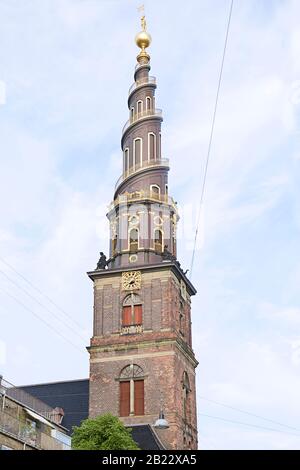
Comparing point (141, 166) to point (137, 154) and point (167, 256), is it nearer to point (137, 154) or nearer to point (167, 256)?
point (137, 154)

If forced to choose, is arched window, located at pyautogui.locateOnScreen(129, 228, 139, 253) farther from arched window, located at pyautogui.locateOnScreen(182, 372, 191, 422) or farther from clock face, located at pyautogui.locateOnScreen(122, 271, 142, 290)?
arched window, located at pyautogui.locateOnScreen(182, 372, 191, 422)

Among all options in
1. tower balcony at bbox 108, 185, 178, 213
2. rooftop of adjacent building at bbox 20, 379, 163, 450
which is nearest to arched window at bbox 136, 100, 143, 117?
tower balcony at bbox 108, 185, 178, 213

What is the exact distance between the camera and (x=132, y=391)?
60.8 meters

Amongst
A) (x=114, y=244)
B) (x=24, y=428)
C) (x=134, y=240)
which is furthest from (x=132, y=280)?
(x=24, y=428)

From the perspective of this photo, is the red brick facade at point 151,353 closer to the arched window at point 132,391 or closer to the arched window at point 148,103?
the arched window at point 132,391

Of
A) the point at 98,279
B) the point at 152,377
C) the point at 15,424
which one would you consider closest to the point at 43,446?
the point at 15,424


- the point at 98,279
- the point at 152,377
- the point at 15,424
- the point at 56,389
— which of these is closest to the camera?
the point at 15,424

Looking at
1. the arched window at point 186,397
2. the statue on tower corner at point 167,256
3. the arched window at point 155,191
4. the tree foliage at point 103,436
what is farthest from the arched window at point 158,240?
the tree foliage at point 103,436

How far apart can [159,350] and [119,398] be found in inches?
189

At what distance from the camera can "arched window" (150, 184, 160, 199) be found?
223ft

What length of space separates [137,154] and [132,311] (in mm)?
14781

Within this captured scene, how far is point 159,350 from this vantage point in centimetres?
6144
